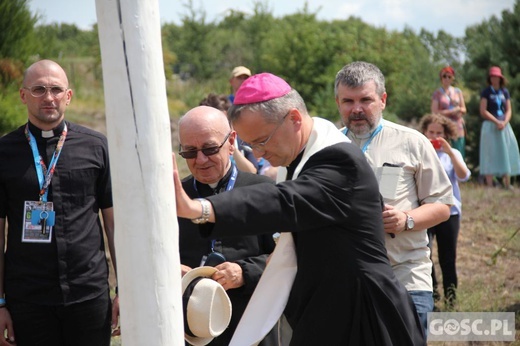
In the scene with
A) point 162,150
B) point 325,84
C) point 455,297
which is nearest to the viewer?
point 162,150

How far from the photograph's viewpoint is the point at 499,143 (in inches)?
609

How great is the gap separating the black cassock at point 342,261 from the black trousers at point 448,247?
4026 millimetres

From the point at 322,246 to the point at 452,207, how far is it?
14.6 ft

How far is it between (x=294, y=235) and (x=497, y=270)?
22.9 feet

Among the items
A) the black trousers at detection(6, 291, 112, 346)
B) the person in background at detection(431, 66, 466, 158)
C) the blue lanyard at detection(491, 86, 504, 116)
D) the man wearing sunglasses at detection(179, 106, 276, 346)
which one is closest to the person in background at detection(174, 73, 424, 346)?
the man wearing sunglasses at detection(179, 106, 276, 346)

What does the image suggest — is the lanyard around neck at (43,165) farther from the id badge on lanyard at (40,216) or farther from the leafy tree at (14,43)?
the leafy tree at (14,43)

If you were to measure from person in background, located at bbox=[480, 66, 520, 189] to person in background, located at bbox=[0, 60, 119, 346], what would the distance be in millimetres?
11421

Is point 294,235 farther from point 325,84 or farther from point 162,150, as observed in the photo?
point 325,84

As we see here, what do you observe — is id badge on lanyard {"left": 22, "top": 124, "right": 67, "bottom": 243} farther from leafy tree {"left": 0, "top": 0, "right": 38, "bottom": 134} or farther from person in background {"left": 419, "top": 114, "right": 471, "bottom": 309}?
leafy tree {"left": 0, "top": 0, "right": 38, "bottom": 134}

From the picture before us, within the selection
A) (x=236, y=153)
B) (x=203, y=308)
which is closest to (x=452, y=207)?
(x=236, y=153)

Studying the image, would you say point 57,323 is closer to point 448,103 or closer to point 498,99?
point 448,103

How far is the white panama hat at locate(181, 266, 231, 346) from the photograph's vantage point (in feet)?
11.6

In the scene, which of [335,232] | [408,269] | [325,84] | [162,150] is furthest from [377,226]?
[325,84]

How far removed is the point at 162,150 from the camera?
268cm
